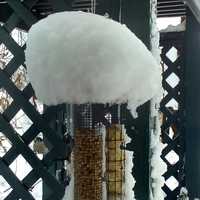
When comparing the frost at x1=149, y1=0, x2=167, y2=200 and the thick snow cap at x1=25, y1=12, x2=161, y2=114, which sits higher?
the thick snow cap at x1=25, y1=12, x2=161, y2=114

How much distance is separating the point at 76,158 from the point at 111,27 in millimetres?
635

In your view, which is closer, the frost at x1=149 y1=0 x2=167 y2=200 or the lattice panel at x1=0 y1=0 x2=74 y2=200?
the frost at x1=149 y1=0 x2=167 y2=200

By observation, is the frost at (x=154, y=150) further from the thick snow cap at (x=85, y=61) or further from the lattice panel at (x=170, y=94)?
the lattice panel at (x=170, y=94)

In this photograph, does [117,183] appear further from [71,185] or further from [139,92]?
[139,92]

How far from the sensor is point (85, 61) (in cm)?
144

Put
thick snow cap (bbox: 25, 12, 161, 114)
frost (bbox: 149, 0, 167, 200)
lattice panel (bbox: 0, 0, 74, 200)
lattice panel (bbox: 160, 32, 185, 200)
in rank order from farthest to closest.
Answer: lattice panel (bbox: 160, 32, 185, 200), lattice panel (bbox: 0, 0, 74, 200), frost (bbox: 149, 0, 167, 200), thick snow cap (bbox: 25, 12, 161, 114)

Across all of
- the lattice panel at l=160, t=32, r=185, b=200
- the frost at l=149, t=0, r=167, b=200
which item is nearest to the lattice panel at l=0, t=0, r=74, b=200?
the frost at l=149, t=0, r=167, b=200

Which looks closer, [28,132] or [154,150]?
[154,150]

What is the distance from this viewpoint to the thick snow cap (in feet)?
4.75

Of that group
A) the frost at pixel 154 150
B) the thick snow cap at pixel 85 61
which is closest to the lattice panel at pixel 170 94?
the frost at pixel 154 150

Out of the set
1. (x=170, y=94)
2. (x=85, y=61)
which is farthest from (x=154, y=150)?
(x=170, y=94)

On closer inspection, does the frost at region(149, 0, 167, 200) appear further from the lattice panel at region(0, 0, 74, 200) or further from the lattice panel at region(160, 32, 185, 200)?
the lattice panel at region(160, 32, 185, 200)

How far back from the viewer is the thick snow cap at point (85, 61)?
1.45 meters

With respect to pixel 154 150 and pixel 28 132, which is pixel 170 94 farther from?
pixel 154 150
